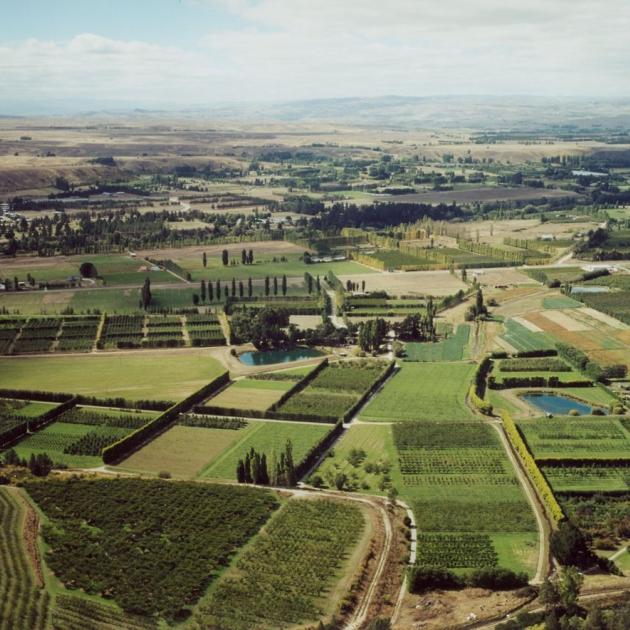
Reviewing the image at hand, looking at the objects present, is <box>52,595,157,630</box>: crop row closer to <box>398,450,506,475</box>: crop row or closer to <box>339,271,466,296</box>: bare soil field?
<box>398,450,506,475</box>: crop row

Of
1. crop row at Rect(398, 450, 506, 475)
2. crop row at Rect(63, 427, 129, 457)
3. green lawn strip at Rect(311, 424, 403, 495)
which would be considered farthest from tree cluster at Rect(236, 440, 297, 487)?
crop row at Rect(63, 427, 129, 457)

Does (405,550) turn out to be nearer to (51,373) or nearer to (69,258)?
(51,373)

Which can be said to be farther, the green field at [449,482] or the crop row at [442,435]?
the crop row at [442,435]

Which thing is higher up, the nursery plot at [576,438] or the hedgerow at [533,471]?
the hedgerow at [533,471]

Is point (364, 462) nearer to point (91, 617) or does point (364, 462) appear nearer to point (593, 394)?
point (91, 617)

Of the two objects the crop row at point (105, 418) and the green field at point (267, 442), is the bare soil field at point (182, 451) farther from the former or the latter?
the crop row at point (105, 418)

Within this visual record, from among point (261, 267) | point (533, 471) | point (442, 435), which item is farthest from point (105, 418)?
point (261, 267)

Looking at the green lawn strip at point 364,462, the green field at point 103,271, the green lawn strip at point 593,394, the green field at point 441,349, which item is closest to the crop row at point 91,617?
the green lawn strip at point 364,462
